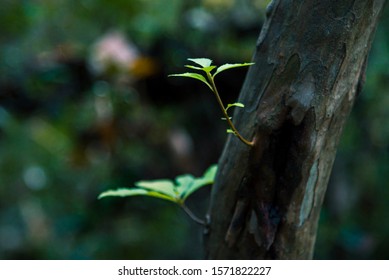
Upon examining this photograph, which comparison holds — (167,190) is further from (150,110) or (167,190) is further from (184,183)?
(150,110)

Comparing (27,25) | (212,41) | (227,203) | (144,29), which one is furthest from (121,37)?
(227,203)

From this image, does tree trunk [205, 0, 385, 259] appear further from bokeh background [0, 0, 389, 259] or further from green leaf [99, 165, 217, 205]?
bokeh background [0, 0, 389, 259]

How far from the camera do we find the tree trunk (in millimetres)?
496

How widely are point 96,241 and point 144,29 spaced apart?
849 millimetres

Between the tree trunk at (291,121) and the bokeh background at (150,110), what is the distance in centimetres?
85

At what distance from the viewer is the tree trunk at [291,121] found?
496 mm

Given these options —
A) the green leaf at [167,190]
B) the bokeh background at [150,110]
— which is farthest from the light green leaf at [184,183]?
the bokeh background at [150,110]

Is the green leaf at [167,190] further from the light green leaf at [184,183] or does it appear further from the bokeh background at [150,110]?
the bokeh background at [150,110]

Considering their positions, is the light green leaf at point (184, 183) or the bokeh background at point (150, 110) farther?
the bokeh background at point (150, 110)

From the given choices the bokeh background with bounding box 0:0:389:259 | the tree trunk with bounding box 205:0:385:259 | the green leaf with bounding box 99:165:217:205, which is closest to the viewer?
the tree trunk with bounding box 205:0:385:259

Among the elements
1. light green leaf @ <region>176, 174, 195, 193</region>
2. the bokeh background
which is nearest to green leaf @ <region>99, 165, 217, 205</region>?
light green leaf @ <region>176, 174, 195, 193</region>

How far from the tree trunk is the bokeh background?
2.78ft

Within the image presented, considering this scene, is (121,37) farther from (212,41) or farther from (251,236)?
(251,236)
